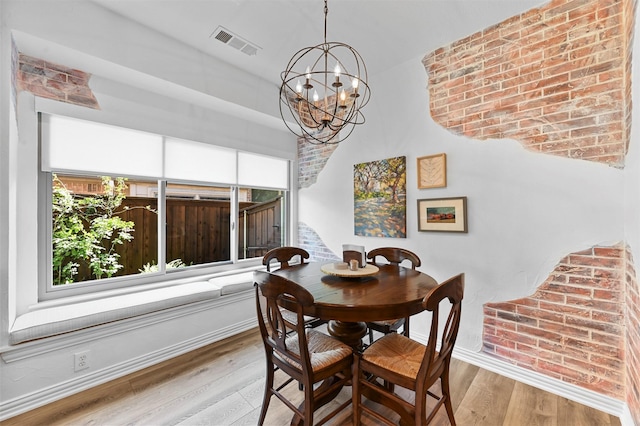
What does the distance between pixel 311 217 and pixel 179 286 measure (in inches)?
74.1

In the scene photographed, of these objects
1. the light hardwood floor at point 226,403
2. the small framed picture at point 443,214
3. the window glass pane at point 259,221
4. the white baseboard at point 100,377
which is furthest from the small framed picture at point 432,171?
the white baseboard at point 100,377

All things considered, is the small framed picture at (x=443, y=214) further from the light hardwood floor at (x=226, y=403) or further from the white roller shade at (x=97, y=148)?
the white roller shade at (x=97, y=148)

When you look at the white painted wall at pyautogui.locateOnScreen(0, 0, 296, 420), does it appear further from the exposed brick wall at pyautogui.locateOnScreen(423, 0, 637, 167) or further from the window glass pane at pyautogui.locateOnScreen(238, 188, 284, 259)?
the exposed brick wall at pyautogui.locateOnScreen(423, 0, 637, 167)

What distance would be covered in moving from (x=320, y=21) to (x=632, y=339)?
318 centimetres

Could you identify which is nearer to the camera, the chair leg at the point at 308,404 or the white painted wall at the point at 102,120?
the chair leg at the point at 308,404

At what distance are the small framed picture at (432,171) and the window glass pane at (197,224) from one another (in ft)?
7.84

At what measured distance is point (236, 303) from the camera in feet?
9.93

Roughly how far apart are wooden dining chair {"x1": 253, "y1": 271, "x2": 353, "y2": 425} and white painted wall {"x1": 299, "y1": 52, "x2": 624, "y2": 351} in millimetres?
1502

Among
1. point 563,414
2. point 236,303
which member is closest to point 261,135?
point 236,303

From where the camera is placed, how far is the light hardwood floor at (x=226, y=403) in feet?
5.78

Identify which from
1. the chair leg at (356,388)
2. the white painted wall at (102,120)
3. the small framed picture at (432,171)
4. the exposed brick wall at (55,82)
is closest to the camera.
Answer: the chair leg at (356,388)

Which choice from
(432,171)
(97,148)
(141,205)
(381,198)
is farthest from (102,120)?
(432,171)

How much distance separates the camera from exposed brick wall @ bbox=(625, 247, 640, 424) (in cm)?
154

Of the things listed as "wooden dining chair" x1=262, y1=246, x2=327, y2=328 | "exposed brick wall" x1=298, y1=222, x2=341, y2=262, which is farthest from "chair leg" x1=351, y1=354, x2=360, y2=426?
"exposed brick wall" x1=298, y1=222, x2=341, y2=262
